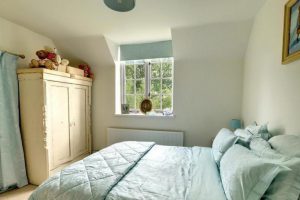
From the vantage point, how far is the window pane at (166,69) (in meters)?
3.39

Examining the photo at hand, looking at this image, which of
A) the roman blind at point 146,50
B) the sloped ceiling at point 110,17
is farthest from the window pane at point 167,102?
the sloped ceiling at point 110,17

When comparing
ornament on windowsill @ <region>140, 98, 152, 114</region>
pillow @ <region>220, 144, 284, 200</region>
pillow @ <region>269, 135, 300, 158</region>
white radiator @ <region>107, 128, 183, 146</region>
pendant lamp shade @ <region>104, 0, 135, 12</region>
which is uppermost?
pendant lamp shade @ <region>104, 0, 135, 12</region>

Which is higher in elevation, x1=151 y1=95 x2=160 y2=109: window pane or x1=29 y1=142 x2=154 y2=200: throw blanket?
x1=151 y1=95 x2=160 y2=109: window pane

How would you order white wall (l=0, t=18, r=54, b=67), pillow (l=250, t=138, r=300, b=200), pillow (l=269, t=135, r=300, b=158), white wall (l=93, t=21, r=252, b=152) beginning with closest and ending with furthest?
pillow (l=250, t=138, r=300, b=200)
pillow (l=269, t=135, r=300, b=158)
white wall (l=0, t=18, r=54, b=67)
white wall (l=93, t=21, r=252, b=152)

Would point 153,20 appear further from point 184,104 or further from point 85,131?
point 85,131

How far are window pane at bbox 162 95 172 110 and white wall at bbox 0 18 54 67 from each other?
7.91ft

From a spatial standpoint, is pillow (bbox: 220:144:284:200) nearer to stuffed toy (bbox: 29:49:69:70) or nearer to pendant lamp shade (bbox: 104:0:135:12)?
pendant lamp shade (bbox: 104:0:135:12)

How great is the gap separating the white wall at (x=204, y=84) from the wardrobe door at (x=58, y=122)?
1.28 m

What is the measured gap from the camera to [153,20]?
2.43m

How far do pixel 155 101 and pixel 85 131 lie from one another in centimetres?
153

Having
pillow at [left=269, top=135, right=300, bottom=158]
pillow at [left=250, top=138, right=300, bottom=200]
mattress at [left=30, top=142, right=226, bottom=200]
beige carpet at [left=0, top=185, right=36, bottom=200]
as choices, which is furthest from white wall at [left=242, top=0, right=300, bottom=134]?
beige carpet at [left=0, top=185, right=36, bottom=200]

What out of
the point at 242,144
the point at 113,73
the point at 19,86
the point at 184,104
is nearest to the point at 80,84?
the point at 113,73

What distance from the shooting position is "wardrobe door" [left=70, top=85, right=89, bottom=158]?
10.1ft

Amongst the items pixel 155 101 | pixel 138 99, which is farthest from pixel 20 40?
pixel 155 101
